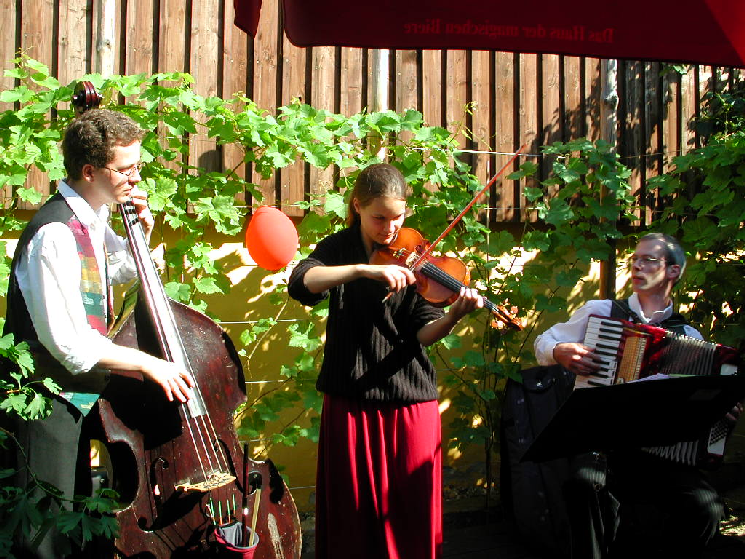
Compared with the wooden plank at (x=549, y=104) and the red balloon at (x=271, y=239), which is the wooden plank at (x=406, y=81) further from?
the red balloon at (x=271, y=239)

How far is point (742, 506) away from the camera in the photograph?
14.0ft

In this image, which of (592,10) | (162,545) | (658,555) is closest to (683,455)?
(658,555)

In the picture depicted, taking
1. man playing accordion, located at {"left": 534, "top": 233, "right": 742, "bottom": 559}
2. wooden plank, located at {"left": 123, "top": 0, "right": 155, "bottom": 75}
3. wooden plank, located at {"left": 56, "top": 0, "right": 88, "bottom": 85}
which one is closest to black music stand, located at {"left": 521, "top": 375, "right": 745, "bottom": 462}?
man playing accordion, located at {"left": 534, "top": 233, "right": 742, "bottom": 559}

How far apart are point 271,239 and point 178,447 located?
3.72 ft

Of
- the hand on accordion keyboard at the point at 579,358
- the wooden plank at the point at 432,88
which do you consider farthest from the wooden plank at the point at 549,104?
the hand on accordion keyboard at the point at 579,358

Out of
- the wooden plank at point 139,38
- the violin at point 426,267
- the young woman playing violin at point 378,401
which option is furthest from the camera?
the wooden plank at point 139,38

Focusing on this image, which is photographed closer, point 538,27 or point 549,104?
point 538,27

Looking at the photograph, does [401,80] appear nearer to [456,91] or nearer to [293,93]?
[456,91]

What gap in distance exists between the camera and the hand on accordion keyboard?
2859mm

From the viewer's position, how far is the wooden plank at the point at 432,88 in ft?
14.2

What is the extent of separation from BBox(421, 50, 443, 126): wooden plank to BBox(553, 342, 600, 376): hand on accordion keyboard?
186 cm

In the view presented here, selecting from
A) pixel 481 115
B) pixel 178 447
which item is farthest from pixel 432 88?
pixel 178 447

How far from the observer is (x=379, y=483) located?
245 cm

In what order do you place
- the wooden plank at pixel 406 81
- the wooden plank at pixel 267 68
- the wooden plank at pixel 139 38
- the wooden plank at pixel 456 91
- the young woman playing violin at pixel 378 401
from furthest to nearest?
the wooden plank at pixel 456 91
the wooden plank at pixel 406 81
the wooden plank at pixel 267 68
the wooden plank at pixel 139 38
the young woman playing violin at pixel 378 401
